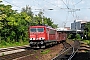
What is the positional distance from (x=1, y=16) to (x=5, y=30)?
11.6ft

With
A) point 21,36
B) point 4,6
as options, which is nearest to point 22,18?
point 21,36

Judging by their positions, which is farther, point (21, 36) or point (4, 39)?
point (21, 36)

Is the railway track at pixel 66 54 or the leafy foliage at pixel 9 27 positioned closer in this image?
the railway track at pixel 66 54

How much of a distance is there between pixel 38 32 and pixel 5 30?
1881 centimetres

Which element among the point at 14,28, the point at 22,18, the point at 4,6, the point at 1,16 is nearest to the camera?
the point at 1,16

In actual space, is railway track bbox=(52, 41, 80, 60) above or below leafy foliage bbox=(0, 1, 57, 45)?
below

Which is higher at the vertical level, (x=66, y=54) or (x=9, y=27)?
(x=9, y=27)

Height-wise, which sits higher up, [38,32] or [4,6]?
[4,6]

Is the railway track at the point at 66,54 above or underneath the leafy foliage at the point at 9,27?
underneath

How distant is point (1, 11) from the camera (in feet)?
154

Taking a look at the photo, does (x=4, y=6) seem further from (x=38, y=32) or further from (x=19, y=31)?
(x=38, y=32)

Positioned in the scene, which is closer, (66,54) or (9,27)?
(66,54)

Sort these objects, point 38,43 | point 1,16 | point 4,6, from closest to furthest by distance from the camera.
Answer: point 38,43 → point 1,16 → point 4,6

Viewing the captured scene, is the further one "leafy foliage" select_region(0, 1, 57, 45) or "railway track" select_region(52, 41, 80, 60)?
"leafy foliage" select_region(0, 1, 57, 45)
